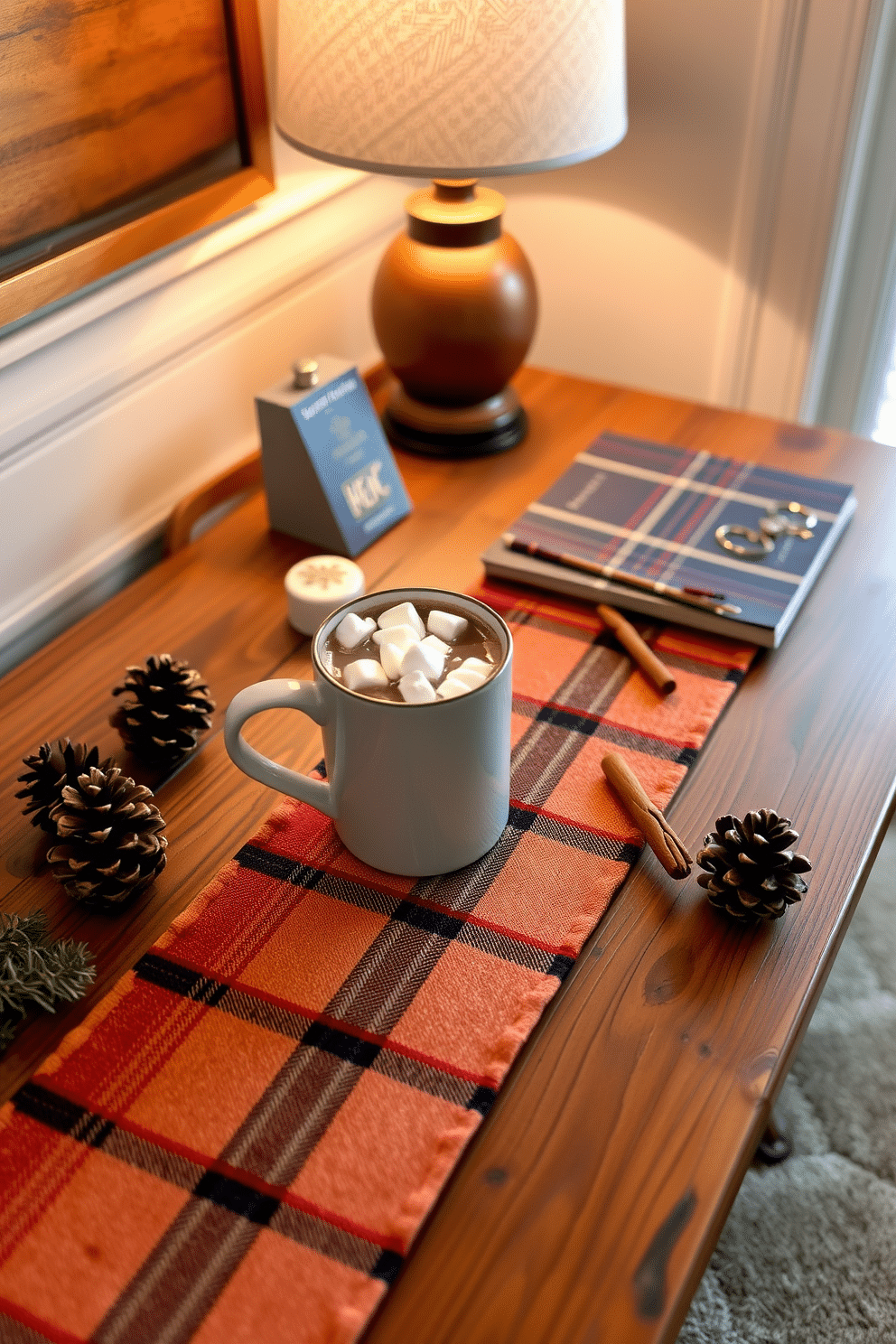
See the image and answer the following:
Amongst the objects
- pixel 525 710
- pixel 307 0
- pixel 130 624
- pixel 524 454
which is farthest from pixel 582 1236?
pixel 307 0

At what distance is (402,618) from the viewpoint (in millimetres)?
720

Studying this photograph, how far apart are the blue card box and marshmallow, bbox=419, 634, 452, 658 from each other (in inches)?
13.6

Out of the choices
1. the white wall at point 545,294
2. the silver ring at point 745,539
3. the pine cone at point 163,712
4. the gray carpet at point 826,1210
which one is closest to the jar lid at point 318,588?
the pine cone at point 163,712

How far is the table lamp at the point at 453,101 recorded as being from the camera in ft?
2.97

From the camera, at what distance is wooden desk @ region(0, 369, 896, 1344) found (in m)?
0.55

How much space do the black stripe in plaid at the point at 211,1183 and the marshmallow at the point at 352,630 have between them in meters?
0.28

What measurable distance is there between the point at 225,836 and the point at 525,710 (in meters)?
0.25

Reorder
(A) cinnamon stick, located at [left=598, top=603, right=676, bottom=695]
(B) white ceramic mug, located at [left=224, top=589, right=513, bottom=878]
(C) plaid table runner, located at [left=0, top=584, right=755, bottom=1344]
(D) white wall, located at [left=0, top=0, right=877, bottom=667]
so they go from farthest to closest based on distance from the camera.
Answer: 1. (D) white wall, located at [left=0, top=0, right=877, bottom=667]
2. (A) cinnamon stick, located at [left=598, top=603, right=676, bottom=695]
3. (B) white ceramic mug, located at [left=224, top=589, right=513, bottom=878]
4. (C) plaid table runner, located at [left=0, top=584, right=755, bottom=1344]

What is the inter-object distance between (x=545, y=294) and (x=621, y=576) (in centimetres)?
73

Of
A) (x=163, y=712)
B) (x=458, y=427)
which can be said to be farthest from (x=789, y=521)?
(x=163, y=712)

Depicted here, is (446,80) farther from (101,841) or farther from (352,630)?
(101,841)

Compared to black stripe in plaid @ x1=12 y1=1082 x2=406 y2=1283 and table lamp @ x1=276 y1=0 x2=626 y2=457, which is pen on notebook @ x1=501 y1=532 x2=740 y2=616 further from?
black stripe in plaid @ x1=12 y1=1082 x2=406 y2=1283

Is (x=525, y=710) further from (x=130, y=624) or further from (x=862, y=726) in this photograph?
(x=130, y=624)

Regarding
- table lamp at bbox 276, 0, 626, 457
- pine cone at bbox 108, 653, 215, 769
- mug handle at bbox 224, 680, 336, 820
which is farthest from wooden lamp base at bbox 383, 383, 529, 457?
mug handle at bbox 224, 680, 336, 820
